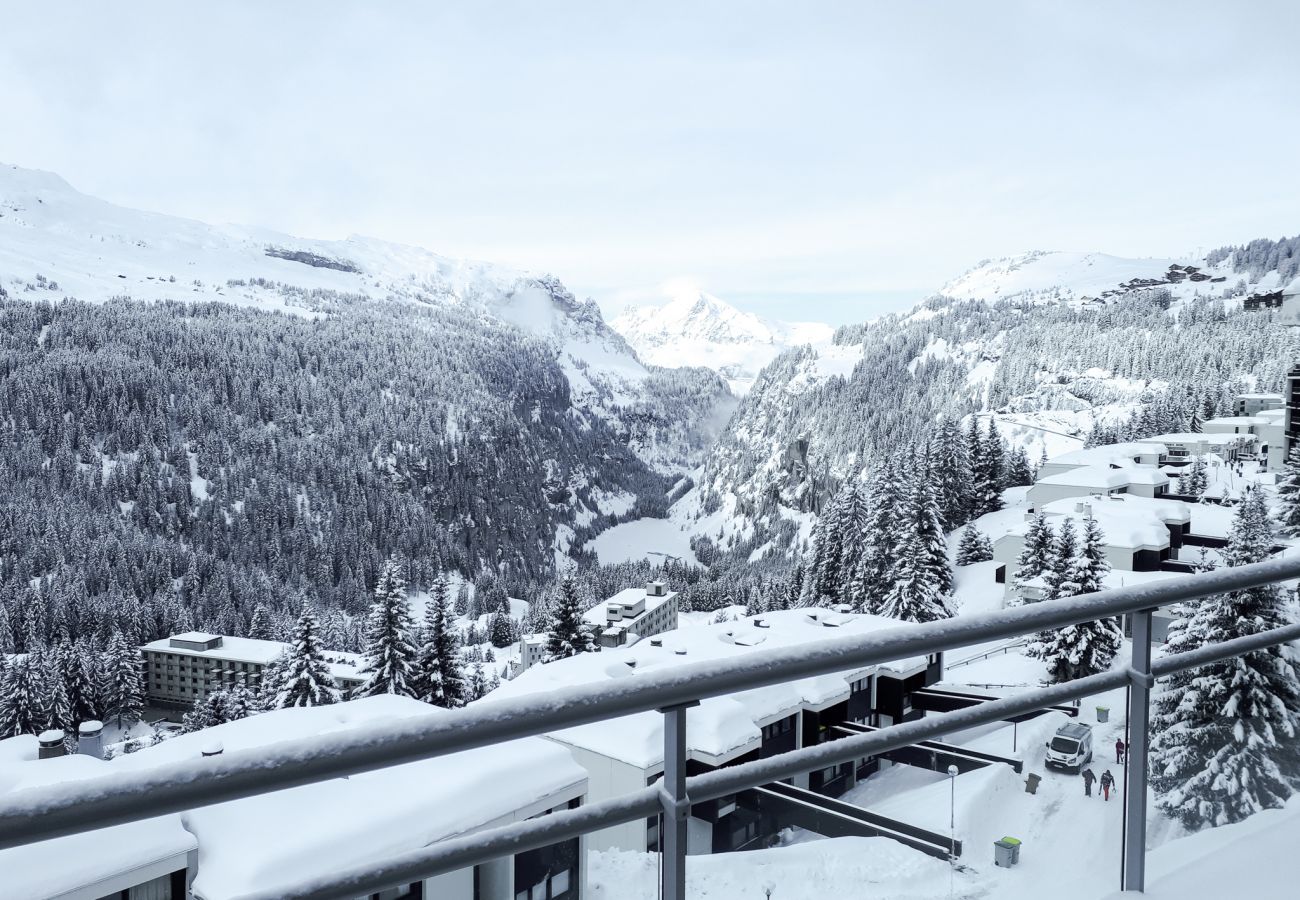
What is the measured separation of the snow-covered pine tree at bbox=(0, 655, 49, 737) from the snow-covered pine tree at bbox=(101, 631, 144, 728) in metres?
3.79

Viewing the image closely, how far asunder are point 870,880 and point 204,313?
208769 millimetres

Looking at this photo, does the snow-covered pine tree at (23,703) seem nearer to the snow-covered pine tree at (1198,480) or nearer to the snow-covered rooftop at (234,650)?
the snow-covered rooftop at (234,650)

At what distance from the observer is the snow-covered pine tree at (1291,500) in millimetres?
24986

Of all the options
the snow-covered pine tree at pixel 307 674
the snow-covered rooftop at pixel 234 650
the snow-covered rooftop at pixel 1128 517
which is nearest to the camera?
the snow-covered pine tree at pixel 307 674

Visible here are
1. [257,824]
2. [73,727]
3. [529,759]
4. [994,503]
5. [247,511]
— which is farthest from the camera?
[247,511]

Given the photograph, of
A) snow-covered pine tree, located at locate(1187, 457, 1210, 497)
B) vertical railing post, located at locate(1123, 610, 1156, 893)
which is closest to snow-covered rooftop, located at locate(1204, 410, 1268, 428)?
snow-covered pine tree, located at locate(1187, 457, 1210, 497)

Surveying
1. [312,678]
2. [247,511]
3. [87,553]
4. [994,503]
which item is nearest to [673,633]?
[312,678]

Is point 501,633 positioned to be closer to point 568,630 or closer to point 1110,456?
point 568,630

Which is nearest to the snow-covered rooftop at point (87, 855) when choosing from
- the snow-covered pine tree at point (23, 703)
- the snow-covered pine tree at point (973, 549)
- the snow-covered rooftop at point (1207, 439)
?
the snow-covered pine tree at point (973, 549)

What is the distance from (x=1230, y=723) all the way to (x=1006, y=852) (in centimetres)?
86

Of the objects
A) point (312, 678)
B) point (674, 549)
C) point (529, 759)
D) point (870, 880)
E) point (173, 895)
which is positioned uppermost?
point (529, 759)

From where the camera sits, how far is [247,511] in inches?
4744

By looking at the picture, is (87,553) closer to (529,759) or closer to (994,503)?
(994,503)

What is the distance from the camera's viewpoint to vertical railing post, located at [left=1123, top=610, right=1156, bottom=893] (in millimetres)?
2139
